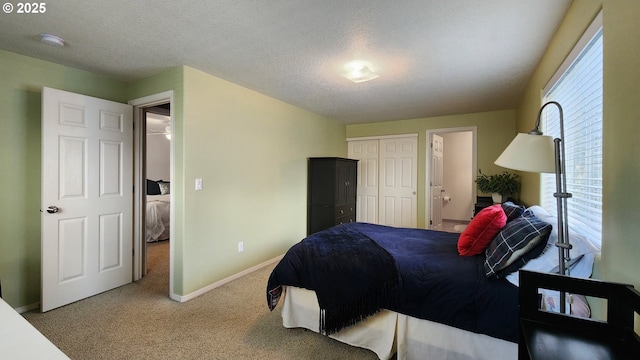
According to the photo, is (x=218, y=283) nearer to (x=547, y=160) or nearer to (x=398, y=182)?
(x=547, y=160)

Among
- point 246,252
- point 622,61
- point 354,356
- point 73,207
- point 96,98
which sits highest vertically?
point 96,98

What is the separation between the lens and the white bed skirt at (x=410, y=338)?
5.01 ft

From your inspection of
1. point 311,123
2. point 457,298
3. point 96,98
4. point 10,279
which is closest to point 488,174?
point 311,123

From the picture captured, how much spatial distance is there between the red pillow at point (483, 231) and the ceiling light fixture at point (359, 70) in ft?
5.29

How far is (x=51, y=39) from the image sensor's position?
6.71 feet

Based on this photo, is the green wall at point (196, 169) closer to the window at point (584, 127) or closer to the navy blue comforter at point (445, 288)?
the navy blue comforter at point (445, 288)

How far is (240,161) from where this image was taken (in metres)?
3.29

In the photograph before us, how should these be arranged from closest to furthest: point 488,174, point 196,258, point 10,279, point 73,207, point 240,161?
1. point 10,279
2. point 73,207
3. point 196,258
4. point 240,161
5. point 488,174

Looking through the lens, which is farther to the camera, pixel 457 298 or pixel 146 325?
pixel 146 325

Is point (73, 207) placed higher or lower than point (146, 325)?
higher

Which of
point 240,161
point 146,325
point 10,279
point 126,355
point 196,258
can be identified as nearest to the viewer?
point 126,355

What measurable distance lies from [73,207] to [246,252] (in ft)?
5.80

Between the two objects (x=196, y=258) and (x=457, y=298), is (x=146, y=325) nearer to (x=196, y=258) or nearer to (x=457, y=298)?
(x=196, y=258)

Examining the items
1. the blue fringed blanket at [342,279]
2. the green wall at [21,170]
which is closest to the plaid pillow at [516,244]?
the blue fringed blanket at [342,279]
